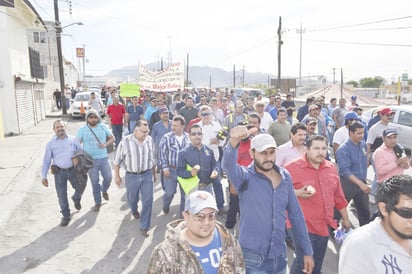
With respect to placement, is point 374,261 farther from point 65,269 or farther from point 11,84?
point 11,84

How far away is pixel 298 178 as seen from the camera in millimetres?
3643

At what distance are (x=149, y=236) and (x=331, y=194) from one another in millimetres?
2987

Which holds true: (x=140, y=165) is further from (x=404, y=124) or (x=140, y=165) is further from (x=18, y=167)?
(x=404, y=124)

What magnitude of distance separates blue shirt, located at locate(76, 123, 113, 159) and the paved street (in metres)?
1.10

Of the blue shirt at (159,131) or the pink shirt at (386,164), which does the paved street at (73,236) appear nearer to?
the blue shirt at (159,131)

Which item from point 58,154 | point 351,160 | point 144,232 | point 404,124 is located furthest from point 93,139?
point 404,124

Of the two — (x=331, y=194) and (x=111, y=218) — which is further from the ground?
(x=331, y=194)

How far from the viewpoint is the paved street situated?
466 cm

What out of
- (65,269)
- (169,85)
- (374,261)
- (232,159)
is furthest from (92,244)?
(169,85)

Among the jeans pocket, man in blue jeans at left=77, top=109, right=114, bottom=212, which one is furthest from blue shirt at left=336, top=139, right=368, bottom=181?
man in blue jeans at left=77, top=109, right=114, bottom=212

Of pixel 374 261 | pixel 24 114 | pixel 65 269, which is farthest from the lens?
pixel 24 114

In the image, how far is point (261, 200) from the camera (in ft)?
9.77

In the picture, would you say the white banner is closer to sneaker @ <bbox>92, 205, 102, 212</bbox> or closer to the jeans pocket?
sneaker @ <bbox>92, 205, 102, 212</bbox>

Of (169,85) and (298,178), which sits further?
(169,85)
